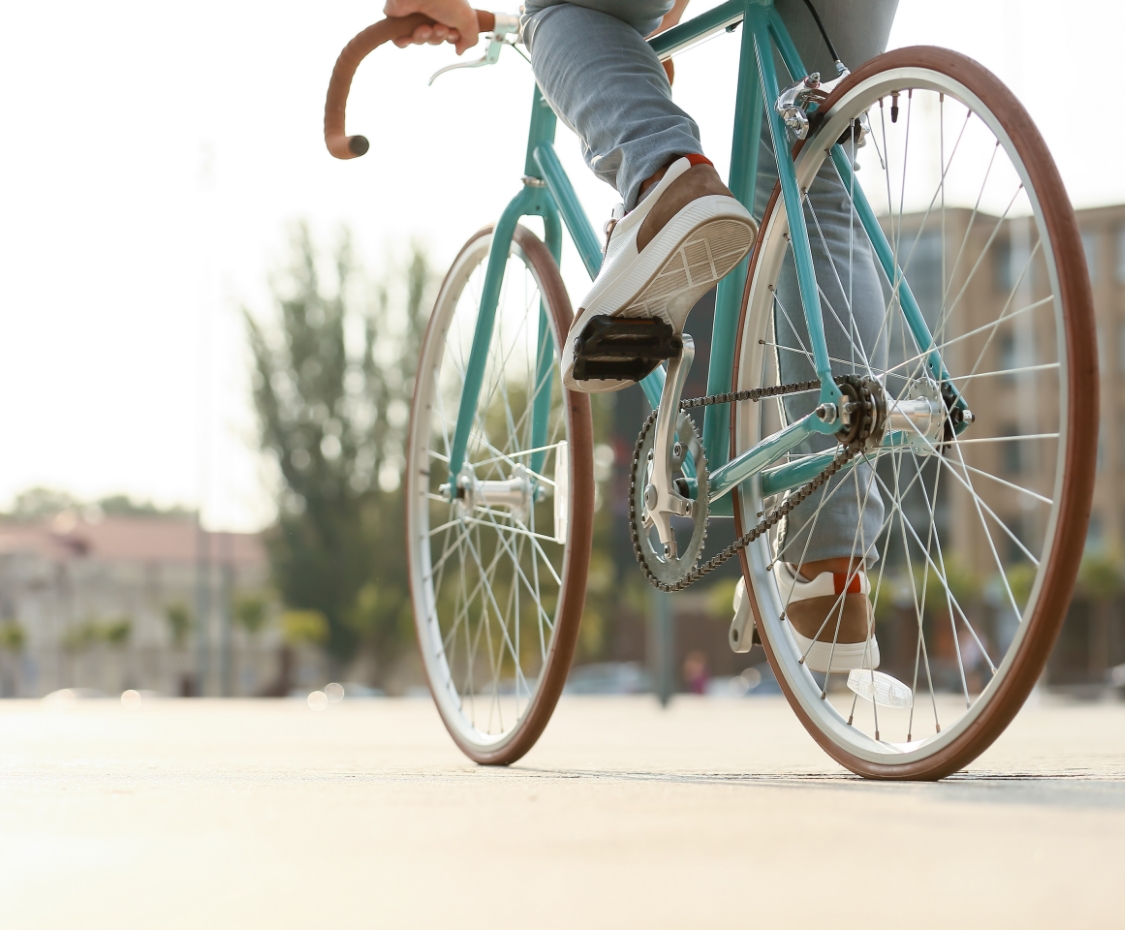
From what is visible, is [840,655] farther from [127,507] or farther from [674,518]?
[127,507]

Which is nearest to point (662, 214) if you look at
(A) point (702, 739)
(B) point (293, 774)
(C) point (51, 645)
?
(B) point (293, 774)

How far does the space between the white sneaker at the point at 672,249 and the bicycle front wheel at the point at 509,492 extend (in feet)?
1.50

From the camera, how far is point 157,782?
6.22ft

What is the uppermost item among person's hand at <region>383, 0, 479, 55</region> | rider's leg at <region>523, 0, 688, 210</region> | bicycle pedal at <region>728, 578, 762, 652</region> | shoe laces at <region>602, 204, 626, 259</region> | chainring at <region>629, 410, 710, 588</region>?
person's hand at <region>383, 0, 479, 55</region>

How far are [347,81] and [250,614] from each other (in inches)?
1843

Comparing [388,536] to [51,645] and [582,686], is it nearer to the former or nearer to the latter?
[582,686]

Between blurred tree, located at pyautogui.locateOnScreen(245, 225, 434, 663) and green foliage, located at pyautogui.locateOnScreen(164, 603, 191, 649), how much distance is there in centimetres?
2069

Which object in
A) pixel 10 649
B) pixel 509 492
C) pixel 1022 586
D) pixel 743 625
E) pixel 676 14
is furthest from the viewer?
pixel 10 649

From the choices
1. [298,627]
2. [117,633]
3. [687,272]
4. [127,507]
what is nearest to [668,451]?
[687,272]

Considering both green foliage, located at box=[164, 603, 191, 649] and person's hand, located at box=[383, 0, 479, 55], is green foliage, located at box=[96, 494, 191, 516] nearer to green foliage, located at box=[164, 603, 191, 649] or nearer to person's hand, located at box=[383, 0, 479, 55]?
green foliage, located at box=[164, 603, 191, 649]

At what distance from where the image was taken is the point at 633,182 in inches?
80.9

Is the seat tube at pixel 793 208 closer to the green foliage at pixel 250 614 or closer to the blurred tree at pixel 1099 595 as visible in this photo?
the blurred tree at pixel 1099 595

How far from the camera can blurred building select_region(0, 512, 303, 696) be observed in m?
57.2

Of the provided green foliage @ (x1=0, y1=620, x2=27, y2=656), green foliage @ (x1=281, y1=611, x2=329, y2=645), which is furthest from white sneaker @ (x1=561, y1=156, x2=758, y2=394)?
green foliage @ (x1=0, y1=620, x2=27, y2=656)
